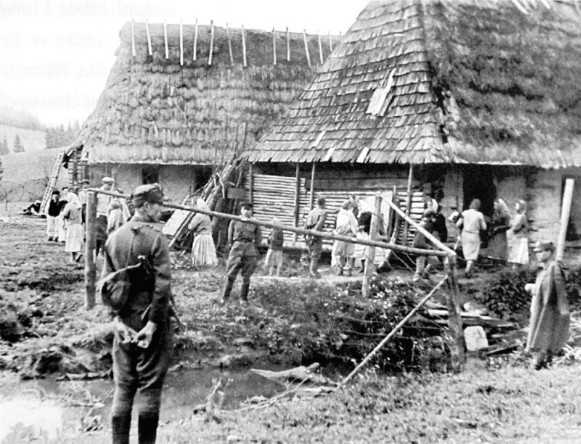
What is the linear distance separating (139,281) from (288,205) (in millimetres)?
12802

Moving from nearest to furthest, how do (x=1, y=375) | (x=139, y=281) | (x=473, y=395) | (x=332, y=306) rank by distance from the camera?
(x=139, y=281), (x=473, y=395), (x=1, y=375), (x=332, y=306)

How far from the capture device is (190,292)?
11.7 metres

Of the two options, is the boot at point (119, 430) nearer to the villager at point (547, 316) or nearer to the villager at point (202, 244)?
the villager at point (547, 316)

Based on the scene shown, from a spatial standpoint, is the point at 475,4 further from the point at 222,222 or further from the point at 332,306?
the point at 332,306

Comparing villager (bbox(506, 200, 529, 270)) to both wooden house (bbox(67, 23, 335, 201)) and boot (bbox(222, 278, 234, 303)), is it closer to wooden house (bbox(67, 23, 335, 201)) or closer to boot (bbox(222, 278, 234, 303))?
boot (bbox(222, 278, 234, 303))

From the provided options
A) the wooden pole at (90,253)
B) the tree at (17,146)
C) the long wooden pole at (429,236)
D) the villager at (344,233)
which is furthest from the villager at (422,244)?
the tree at (17,146)

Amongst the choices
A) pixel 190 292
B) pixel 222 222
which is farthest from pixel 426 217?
pixel 222 222

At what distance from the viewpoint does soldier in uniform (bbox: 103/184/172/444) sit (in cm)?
501

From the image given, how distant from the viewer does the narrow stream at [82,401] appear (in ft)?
21.4

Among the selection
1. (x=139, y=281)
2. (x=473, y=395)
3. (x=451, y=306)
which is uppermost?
(x=139, y=281)

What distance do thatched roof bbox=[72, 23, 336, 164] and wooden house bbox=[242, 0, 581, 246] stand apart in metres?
2.01

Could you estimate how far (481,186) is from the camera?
53.0 ft

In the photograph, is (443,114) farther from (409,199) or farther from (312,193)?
(312,193)

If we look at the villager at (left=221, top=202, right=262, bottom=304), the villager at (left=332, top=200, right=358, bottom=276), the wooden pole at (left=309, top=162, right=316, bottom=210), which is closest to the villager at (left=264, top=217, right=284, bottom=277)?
the villager at (left=332, top=200, right=358, bottom=276)
